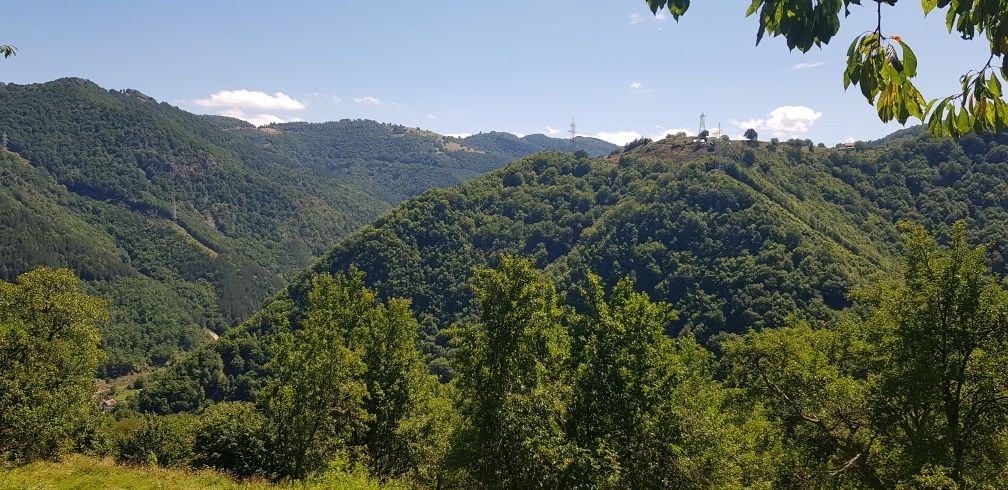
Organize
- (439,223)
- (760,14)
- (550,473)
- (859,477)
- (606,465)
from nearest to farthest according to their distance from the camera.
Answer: (760,14) → (606,465) → (550,473) → (859,477) → (439,223)

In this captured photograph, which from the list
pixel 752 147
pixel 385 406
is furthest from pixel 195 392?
pixel 752 147

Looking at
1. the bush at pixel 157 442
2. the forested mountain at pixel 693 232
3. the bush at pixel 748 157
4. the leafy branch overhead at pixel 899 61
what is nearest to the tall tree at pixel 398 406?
the leafy branch overhead at pixel 899 61

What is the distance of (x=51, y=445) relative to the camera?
24984 millimetres

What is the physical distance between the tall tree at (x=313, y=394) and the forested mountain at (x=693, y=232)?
2910 inches

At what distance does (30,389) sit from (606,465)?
92.6 feet

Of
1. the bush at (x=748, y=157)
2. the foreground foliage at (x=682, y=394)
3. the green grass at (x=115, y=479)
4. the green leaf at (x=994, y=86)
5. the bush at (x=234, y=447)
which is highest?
the bush at (x=748, y=157)

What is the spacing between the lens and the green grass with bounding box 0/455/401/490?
1534 cm

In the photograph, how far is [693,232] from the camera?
5325 inches

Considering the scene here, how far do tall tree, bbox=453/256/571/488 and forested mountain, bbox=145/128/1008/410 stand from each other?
77.2 m

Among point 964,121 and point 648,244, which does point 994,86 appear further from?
point 648,244

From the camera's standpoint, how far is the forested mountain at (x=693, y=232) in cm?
10600

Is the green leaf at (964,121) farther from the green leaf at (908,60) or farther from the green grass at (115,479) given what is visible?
the green grass at (115,479)

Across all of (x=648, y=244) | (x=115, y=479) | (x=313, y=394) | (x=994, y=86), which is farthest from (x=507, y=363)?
(x=648, y=244)

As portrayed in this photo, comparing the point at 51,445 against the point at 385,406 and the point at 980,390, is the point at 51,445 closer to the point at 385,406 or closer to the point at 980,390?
the point at 385,406
